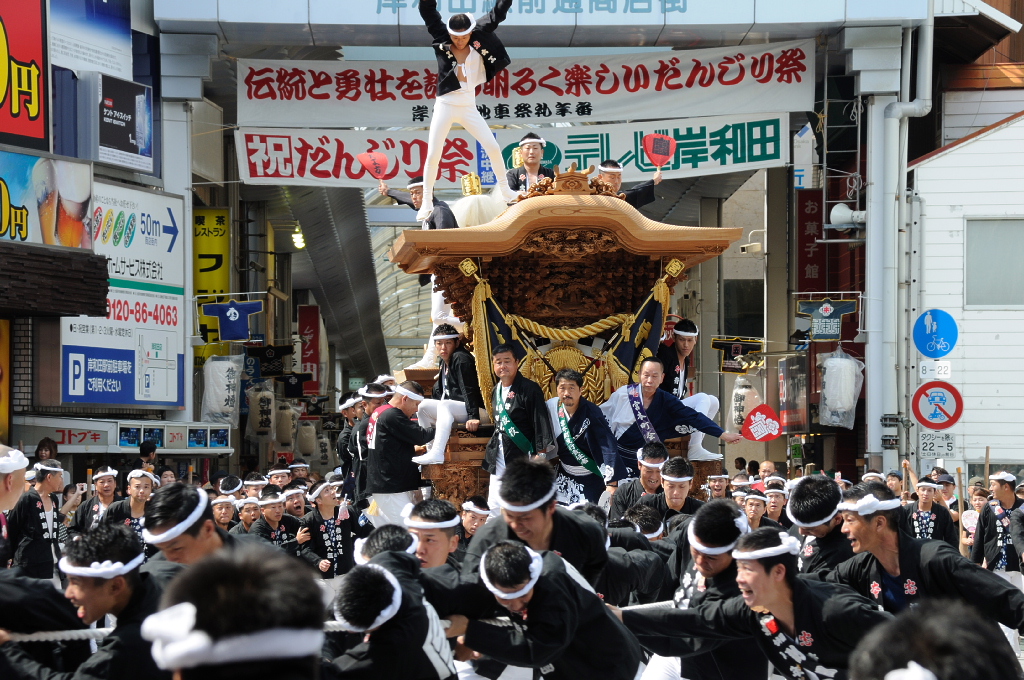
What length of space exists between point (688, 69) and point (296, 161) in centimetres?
641

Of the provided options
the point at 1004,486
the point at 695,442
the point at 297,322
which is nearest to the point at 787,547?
the point at 695,442

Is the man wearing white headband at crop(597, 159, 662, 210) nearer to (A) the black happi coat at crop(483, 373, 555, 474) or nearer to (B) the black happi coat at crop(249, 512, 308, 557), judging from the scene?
(A) the black happi coat at crop(483, 373, 555, 474)

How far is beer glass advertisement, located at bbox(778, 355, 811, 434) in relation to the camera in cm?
2369

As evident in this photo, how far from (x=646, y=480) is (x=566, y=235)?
362 centimetres

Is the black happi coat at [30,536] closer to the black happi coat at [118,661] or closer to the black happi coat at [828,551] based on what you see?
the black happi coat at [118,661]

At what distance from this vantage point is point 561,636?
4.43 meters

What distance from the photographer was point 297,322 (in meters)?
32.3

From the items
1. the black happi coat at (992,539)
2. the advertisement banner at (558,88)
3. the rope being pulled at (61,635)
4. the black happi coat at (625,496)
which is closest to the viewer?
the rope being pulled at (61,635)

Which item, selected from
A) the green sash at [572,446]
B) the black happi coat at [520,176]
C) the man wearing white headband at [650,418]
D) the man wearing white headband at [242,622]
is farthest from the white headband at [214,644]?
the black happi coat at [520,176]

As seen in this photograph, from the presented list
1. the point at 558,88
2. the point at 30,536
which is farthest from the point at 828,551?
the point at 558,88

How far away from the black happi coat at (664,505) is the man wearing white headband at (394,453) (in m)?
2.47

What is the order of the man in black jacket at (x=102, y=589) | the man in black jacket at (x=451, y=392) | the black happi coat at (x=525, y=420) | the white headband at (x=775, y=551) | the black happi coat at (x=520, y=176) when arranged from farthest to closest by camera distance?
the black happi coat at (x=520, y=176)
the man in black jacket at (x=451, y=392)
the black happi coat at (x=525, y=420)
the white headband at (x=775, y=551)
the man in black jacket at (x=102, y=589)

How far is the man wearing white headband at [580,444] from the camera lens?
29.5 ft

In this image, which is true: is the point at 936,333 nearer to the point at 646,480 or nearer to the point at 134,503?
the point at 646,480
